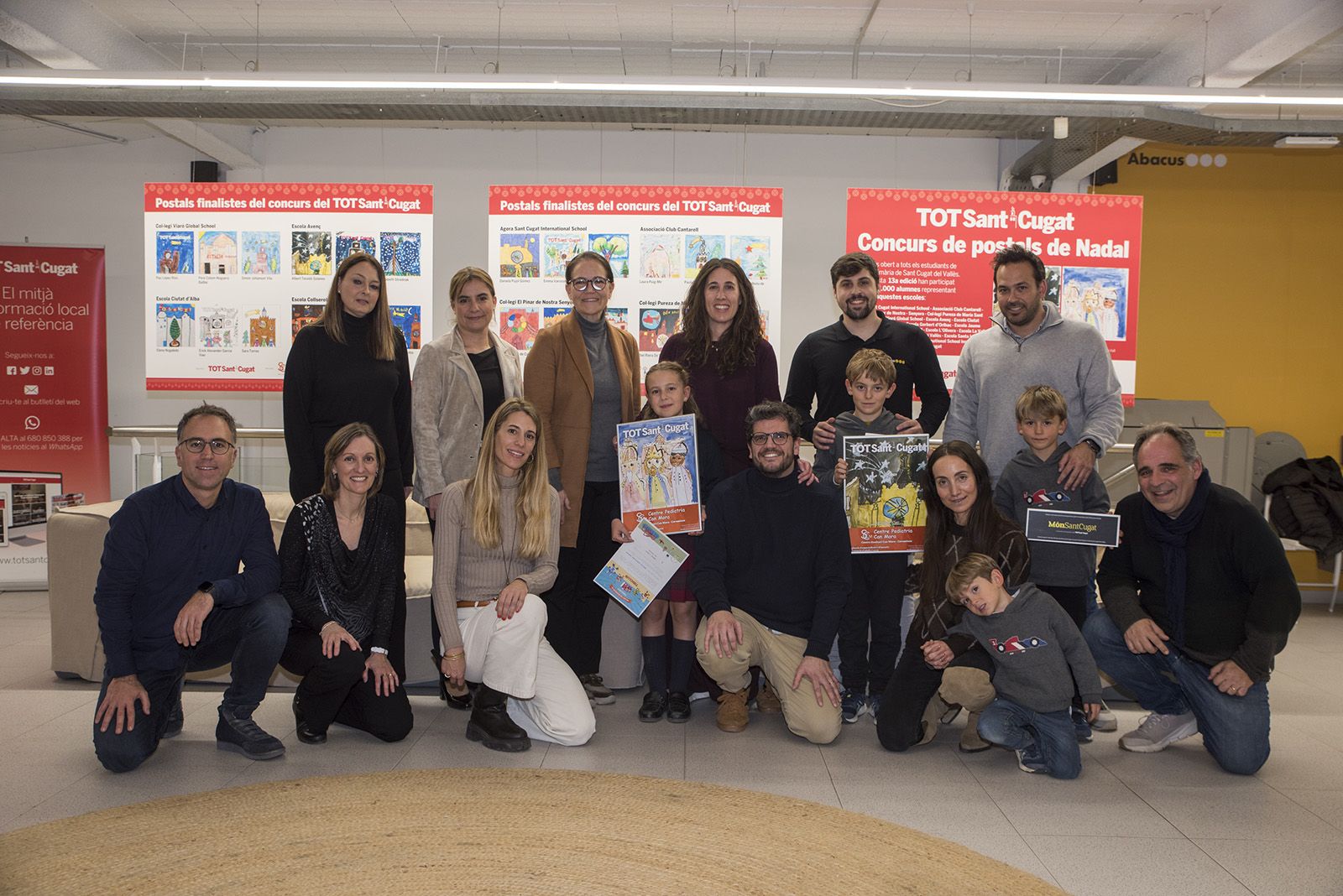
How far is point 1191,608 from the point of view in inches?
144

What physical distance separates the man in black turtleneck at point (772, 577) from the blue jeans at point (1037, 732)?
1.84 ft

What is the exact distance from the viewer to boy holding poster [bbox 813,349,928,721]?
13.1 ft

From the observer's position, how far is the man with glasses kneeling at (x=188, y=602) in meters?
3.36

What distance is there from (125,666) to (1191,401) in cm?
755

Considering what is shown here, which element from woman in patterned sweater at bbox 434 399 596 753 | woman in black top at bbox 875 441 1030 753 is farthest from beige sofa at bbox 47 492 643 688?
woman in black top at bbox 875 441 1030 753

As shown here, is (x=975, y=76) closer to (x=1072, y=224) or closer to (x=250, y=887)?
(x=1072, y=224)

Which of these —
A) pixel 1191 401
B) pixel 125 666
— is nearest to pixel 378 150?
pixel 125 666

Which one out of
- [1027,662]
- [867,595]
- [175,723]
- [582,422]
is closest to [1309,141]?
[867,595]

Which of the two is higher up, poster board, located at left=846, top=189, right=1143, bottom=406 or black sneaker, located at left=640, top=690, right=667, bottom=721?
poster board, located at left=846, top=189, right=1143, bottom=406

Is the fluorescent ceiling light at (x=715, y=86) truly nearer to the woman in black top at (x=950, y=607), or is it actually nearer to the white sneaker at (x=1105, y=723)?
the woman in black top at (x=950, y=607)

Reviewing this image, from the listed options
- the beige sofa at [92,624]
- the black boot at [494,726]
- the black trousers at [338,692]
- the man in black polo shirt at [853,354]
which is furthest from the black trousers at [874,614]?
the black trousers at [338,692]

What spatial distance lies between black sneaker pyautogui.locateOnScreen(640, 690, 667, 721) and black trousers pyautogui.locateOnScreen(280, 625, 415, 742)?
0.91m

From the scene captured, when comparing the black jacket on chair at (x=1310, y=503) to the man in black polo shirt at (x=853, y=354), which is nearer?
the man in black polo shirt at (x=853, y=354)

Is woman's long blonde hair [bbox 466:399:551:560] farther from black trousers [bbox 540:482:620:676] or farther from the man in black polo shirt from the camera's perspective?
the man in black polo shirt
